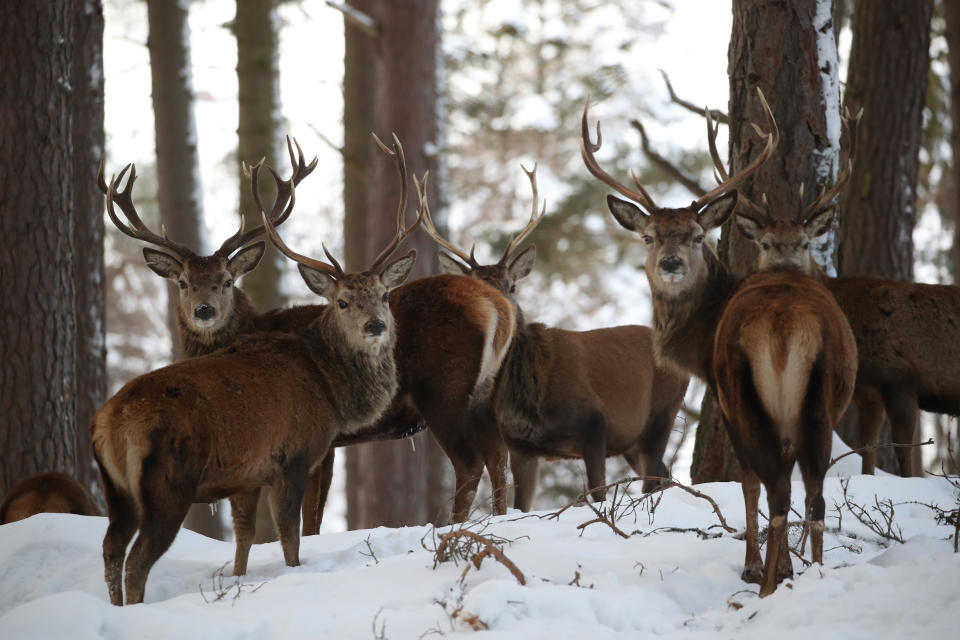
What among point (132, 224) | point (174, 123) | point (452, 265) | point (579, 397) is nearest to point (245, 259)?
point (132, 224)

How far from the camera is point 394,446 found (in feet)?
41.6

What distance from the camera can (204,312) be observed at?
742 cm

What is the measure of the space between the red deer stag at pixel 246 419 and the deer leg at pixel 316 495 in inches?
39.5

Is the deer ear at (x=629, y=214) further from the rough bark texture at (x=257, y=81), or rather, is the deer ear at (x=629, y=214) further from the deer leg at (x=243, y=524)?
the rough bark texture at (x=257, y=81)

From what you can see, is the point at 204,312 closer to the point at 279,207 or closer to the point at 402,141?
the point at 279,207

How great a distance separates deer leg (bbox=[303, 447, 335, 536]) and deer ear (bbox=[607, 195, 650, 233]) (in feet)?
8.48

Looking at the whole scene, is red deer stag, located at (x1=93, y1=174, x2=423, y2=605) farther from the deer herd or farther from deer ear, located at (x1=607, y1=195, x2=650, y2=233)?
deer ear, located at (x1=607, y1=195, x2=650, y2=233)

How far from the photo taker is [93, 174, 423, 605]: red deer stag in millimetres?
5109

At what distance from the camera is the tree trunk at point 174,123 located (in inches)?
518

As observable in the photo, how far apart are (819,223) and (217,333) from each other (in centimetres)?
430

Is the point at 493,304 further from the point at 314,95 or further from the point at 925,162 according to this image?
the point at 314,95

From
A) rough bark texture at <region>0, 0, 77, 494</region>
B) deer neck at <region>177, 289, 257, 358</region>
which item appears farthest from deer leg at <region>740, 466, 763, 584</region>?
rough bark texture at <region>0, 0, 77, 494</region>

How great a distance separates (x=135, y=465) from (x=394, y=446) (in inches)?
302

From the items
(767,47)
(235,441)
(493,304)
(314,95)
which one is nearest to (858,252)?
(767,47)
